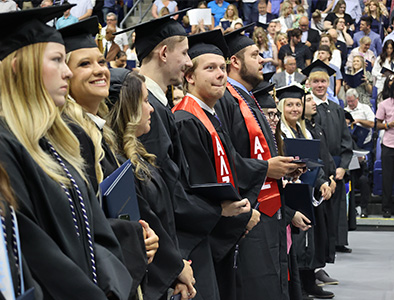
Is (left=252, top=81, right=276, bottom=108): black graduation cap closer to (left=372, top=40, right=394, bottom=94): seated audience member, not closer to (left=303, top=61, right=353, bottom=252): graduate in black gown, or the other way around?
(left=303, top=61, right=353, bottom=252): graduate in black gown

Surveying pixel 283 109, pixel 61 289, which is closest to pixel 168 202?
pixel 61 289

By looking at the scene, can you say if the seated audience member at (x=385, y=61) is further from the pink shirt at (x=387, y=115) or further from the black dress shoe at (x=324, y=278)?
the black dress shoe at (x=324, y=278)

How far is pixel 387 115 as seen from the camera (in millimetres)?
11094

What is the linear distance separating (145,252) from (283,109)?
14.3 feet

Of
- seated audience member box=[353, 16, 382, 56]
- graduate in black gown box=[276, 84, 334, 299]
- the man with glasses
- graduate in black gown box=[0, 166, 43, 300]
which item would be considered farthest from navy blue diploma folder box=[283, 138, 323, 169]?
seated audience member box=[353, 16, 382, 56]

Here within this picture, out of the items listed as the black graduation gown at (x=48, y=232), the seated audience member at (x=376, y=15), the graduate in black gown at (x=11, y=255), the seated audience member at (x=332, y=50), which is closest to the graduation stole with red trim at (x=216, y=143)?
the black graduation gown at (x=48, y=232)

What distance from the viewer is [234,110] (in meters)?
4.82

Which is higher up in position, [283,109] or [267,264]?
[283,109]

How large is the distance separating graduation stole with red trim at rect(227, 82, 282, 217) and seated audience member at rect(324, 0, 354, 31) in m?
11.5

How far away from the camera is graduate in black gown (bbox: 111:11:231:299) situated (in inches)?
145

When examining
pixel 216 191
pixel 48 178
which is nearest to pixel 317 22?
pixel 216 191

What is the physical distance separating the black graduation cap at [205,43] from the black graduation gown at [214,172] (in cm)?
41

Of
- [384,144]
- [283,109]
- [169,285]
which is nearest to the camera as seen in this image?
[169,285]

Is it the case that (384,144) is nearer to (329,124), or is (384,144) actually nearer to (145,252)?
(329,124)
